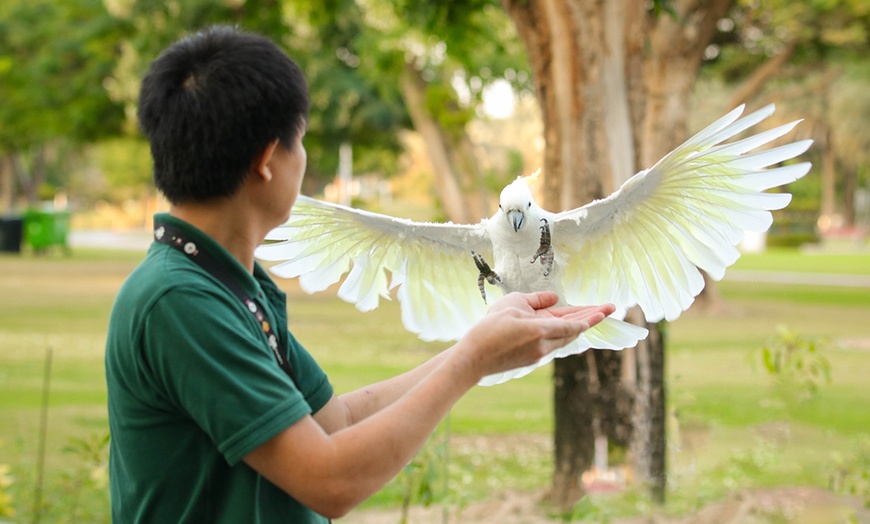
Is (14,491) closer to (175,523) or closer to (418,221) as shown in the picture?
(418,221)

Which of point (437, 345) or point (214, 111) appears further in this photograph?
point (437, 345)

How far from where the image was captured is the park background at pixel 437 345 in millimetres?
4680

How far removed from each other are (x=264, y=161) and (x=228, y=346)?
30 centimetres

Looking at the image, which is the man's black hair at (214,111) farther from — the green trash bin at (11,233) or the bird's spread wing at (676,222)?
the green trash bin at (11,233)

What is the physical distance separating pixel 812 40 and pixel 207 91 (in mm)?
14430

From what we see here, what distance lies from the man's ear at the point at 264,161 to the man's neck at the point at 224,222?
66 millimetres

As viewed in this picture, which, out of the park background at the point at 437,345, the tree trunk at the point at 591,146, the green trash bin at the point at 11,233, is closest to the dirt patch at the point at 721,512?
the park background at the point at 437,345

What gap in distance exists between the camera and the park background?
468 centimetres

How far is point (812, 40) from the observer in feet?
46.6

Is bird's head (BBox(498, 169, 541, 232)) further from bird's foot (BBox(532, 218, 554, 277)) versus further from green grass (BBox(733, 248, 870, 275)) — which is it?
green grass (BBox(733, 248, 870, 275))

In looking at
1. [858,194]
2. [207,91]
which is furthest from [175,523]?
[858,194]

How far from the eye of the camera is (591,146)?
176 inches

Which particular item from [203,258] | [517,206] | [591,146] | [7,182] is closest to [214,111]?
[203,258]

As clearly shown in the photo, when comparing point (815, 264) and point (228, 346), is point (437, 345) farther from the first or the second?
point (815, 264)
